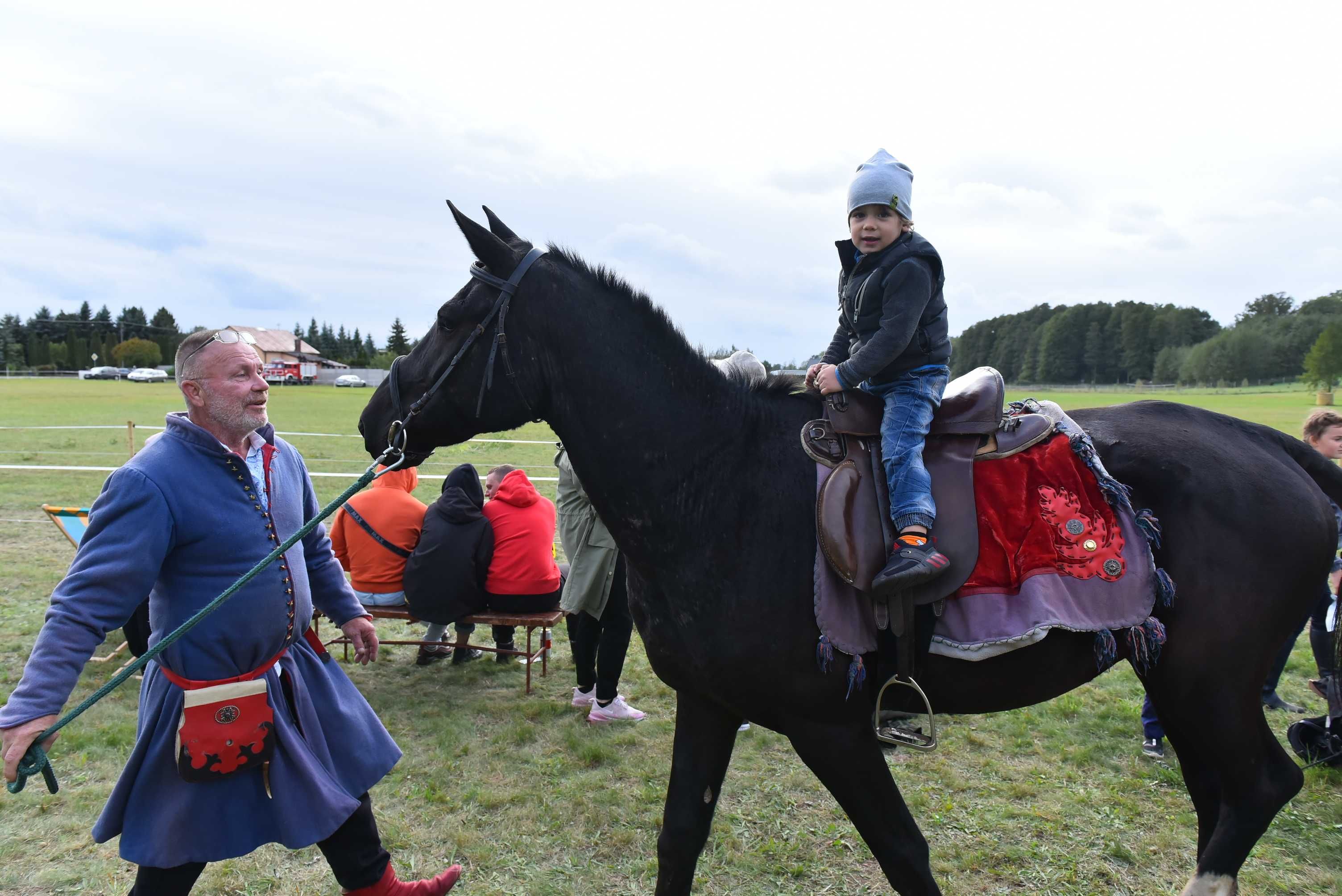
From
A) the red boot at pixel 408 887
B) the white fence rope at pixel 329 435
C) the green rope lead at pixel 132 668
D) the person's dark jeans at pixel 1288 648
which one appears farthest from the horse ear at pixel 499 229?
the white fence rope at pixel 329 435

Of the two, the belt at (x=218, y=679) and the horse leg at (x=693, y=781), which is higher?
the belt at (x=218, y=679)

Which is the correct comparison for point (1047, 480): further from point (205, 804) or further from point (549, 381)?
point (205, 804)

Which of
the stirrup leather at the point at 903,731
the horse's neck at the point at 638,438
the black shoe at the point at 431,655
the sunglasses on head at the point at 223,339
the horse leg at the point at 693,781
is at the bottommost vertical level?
the black shoe at the point at 431,655

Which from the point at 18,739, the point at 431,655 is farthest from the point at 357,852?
the point at 431,655

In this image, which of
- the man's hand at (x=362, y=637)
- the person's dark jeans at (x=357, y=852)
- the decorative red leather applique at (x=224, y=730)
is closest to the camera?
the decorative red leather applique at (x=224, y=730)

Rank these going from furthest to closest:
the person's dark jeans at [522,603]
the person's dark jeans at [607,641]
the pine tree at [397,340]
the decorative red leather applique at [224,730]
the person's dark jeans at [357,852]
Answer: the pine tree at [397,340] < the person's dark jeans at [522,603] < the person's dark jeans at [607,641] < the person's dark jeans at [357,852] < the decorative red leather applique at [224,730]

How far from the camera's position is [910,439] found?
8.11 ft

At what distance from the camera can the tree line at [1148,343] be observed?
2650 inches

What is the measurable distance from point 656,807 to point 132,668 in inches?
103

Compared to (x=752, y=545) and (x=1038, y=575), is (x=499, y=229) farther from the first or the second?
(x=1038, y=575)

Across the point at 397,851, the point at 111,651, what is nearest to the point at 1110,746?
the point at 397,851

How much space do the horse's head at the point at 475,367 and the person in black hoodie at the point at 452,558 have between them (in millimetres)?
2938

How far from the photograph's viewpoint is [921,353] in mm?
2598

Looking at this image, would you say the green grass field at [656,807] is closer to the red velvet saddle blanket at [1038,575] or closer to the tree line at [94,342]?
→ the red velvet saddle blanket at [1038,575]
